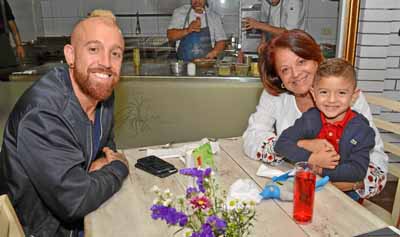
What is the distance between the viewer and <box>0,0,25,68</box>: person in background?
2726mm

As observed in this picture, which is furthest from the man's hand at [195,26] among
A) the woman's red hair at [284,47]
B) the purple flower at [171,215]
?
the purple flower at [171,215]

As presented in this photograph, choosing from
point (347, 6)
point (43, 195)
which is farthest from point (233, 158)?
point (347, 6)

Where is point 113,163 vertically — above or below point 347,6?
below

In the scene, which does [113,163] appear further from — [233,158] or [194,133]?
[194,133]

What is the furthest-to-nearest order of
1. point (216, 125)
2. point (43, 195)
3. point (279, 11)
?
1. point (279, 11)
2. point (216, 125)
3. point (43, 195)

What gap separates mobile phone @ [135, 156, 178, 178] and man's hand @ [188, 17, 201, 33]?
168 centimetres

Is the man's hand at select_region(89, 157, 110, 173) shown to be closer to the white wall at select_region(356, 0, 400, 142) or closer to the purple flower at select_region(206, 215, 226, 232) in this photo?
the purple flower at select_region(206, 215, 226, 232)

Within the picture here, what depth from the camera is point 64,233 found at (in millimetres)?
1237

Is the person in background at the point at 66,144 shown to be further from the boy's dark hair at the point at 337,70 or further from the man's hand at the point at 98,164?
the boy's dark hair at the point at 337,70

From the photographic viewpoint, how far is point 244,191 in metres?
1.10

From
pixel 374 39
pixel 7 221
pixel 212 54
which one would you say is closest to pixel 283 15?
pixel 212 54

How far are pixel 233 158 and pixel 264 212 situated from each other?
16.4 inches

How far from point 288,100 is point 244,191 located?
0.57 metres

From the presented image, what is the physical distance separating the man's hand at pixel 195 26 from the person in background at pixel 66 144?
167 centimetres
